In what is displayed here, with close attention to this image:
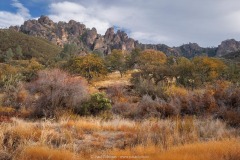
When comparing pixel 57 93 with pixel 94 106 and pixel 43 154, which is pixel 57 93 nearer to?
pixel 94 106

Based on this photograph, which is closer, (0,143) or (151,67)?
(0,143)

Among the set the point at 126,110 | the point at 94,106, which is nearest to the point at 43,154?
the point at 94,106

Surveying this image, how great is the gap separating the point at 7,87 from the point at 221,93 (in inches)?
913

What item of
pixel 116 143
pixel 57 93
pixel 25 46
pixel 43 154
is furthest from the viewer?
pixel 25 46

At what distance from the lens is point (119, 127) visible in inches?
446

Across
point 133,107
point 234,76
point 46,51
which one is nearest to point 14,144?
point 133,107

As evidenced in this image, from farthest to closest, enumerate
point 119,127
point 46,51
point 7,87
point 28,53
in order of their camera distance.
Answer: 1. point 46,51
2. point 28,53
3. point 7,87
4. point 119,127

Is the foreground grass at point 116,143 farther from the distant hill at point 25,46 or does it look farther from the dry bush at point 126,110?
the distant hill at point 25,46

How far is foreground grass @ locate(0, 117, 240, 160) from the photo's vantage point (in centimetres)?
622

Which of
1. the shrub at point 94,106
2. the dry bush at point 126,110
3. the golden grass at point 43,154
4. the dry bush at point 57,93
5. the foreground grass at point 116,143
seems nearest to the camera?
the golden grass at point 43,154

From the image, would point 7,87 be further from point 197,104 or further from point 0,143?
point 0,143

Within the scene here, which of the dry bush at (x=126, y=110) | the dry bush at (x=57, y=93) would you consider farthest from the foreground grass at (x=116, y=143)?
the dry bush at (x=57, y=93)

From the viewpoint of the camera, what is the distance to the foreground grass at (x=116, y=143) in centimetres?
622

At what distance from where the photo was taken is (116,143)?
8570 millimetres
